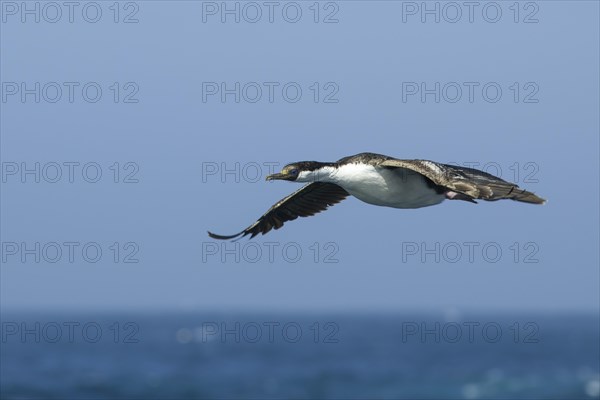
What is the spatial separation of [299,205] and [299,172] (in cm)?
492

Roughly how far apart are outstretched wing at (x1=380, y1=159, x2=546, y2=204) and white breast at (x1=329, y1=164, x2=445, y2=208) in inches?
14.1

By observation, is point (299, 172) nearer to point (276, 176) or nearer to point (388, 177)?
point (276, 176)

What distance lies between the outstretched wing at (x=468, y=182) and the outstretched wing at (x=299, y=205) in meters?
4.68

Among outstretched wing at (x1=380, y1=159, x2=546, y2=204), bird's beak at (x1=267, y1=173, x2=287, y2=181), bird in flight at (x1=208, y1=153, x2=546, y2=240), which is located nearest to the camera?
outstretched wing at (x1=380, y1=159, x2=546, y2=204)

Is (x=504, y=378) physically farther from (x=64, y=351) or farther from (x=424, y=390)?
(x=64, y=351)

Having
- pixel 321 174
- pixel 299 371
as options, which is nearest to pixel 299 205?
pixel 321 174

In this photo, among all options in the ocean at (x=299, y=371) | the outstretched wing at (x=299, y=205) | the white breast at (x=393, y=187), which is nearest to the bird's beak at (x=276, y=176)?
the white breast at (x=393, y=187)

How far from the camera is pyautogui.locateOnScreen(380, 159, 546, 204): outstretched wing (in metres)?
22.1

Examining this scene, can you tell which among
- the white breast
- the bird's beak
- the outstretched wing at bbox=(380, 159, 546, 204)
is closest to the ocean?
the bird's beak

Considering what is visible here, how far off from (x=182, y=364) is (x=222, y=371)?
12404 mm

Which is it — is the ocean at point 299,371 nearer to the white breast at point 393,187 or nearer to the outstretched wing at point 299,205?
the outstretched wing at point 299,205

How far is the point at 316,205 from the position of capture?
3053cm

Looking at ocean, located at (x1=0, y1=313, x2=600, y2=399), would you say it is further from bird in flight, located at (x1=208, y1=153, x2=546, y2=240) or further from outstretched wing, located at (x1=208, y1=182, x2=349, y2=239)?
bird in flight, located at (x1=208, y1=153, x2=546, y2=240)

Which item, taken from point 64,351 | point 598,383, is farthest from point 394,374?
point 64,351
